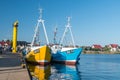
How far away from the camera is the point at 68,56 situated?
61.2 meters

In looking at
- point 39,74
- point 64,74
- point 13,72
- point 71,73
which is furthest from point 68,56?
point 13,72

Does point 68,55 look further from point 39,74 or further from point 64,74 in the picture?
point 39,74

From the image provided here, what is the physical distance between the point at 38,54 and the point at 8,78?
3050 centimetres

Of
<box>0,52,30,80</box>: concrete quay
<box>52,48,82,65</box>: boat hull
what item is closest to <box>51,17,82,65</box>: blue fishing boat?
<box>52,48,82,65</box>: boat hull

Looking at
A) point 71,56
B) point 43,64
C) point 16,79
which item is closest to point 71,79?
point 16,79

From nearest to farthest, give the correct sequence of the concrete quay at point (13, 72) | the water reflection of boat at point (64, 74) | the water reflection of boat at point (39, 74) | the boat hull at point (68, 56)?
the concrete quay at point (13, 72), the water reflection of boat at point (39, 74), the water reflection of boat at point (64, 74), the boat hull at point (68, 56)

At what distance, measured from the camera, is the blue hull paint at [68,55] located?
6075 cm

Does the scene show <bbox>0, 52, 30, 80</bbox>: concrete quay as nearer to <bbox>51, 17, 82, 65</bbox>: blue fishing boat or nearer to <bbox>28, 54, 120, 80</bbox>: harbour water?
<bbox>28, 54, 120, 80</bbox>: harbour water

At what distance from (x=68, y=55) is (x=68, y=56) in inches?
8.6

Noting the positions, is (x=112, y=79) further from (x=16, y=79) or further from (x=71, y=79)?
(x=16, y=79)

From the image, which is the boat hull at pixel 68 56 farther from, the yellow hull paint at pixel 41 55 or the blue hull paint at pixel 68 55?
the yellow hull paint at pixel 41 55

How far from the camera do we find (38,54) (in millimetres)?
52375

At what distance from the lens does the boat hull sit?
60.8m

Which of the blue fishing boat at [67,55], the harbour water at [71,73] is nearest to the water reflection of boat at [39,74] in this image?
the harbour water at [71,73]
